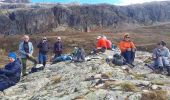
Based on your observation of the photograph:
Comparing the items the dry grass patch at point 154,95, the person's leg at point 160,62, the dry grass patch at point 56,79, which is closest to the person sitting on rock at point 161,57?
the person's leg at point 160,62

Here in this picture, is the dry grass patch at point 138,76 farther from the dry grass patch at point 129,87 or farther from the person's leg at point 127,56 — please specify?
the person's leg at point 127,56

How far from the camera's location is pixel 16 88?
2203 cm

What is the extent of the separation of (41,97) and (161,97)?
5.74m

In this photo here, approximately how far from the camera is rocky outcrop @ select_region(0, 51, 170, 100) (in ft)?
60.0

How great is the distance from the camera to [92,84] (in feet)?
66.3

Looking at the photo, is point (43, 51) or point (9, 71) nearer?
point (9, 71)

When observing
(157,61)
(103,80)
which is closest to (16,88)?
(103,80)

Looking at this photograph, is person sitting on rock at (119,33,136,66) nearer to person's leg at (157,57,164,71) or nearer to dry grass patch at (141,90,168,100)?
person's leg at (157,57,164,71)

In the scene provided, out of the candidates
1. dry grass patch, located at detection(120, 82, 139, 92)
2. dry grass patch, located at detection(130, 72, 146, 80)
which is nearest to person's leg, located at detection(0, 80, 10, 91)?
dry grass patch, located at detection(120, 82, 139, 92)

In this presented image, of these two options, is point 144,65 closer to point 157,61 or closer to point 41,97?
point 157,61

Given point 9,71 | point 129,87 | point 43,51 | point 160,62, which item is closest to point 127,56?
point 160,62

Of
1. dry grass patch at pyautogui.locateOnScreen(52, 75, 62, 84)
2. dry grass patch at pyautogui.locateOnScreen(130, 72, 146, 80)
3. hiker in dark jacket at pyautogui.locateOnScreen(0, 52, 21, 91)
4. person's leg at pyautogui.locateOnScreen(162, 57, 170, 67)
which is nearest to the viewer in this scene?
hiker in dark jacket at pyautogui.locateOnScreen(0, 52, 21, 91)

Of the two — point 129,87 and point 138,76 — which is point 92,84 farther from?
point 138,76

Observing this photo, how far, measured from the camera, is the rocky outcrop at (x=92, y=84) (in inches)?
720
